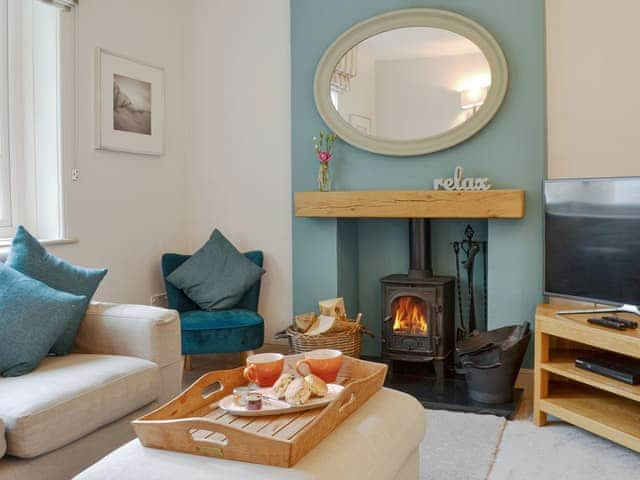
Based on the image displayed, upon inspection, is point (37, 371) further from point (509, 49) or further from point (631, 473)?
point (509, 49)

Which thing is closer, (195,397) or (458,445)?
(195,397)

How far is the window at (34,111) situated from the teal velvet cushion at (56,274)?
75cm

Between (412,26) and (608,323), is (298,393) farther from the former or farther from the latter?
(412,26)

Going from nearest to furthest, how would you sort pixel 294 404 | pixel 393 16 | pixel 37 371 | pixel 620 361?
pixel 294 404
pixel 37 371
pixel 620 361
pixel 393 16

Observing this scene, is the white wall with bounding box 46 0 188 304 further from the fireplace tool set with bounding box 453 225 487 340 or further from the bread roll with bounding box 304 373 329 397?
the bread roll with bounding box 304 373 329 397

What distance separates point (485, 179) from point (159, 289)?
2.15 metres

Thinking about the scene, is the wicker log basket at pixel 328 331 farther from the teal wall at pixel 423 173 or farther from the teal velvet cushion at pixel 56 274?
the teal velvet cushion at pixel 56 274

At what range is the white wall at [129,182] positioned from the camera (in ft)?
11.5

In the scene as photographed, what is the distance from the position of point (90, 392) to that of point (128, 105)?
2201 mm

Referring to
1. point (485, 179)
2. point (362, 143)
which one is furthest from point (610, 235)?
point (362, 143)

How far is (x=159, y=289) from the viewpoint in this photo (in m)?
4.10

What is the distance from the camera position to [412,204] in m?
3.43

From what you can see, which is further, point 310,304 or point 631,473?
point 310,304

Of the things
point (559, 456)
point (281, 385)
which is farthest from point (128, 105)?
point (559, 456)
